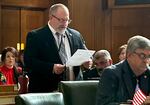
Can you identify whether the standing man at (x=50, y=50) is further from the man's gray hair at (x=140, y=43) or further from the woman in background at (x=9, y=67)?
the man's gray hair at (x=140, y=43)

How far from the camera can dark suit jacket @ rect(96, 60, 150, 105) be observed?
2.76 metres

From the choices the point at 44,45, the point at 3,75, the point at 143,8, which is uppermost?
the point at 143,8

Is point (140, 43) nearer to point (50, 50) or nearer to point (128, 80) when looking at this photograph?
point (128, 80)

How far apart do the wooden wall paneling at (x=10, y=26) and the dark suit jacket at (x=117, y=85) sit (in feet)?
18.6

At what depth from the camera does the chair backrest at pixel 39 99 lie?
2.58 metres

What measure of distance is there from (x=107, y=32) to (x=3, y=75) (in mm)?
3076

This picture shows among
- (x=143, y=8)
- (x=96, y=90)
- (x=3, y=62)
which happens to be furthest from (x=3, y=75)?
(x=143, y=8)

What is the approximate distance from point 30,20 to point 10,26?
49 cm

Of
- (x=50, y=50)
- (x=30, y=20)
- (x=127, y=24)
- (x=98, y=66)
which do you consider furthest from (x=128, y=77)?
(x=30, y=20)

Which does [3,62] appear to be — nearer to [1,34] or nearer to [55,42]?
[55,42]

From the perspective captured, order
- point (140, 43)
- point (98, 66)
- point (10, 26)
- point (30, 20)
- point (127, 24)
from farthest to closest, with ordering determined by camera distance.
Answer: point (30, 20) < point (10, 26) < point (127, 24) < point (98, 66) < point (140, 43)

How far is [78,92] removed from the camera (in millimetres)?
3018

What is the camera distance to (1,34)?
8.21 metres

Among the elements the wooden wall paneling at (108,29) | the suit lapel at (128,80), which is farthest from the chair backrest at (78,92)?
the wooden wall paneling at (108,29)
